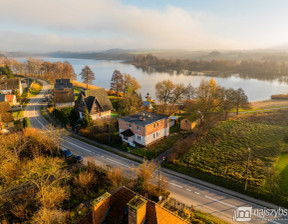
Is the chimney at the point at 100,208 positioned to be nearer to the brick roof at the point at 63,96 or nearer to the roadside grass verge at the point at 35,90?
the brick roof at the point at 63,96

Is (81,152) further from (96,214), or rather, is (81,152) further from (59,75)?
(59,75)

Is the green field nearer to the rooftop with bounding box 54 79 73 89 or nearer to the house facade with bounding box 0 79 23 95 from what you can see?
the rooftop with bounding box 54 79 73 89

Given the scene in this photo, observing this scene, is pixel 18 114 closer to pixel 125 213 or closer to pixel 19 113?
pixel 19 113

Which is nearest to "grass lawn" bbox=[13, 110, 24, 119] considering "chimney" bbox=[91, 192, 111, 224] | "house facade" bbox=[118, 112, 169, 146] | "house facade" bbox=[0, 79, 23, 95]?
"house facade" bbox=[0, 79, 23, 95]

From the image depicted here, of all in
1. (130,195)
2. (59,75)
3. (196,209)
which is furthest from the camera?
(59,75)

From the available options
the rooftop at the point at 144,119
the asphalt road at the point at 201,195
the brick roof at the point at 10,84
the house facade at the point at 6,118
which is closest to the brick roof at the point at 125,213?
the asphalt road at the point at 201,195

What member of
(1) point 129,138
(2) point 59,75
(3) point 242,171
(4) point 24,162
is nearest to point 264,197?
(3) point 242,171
